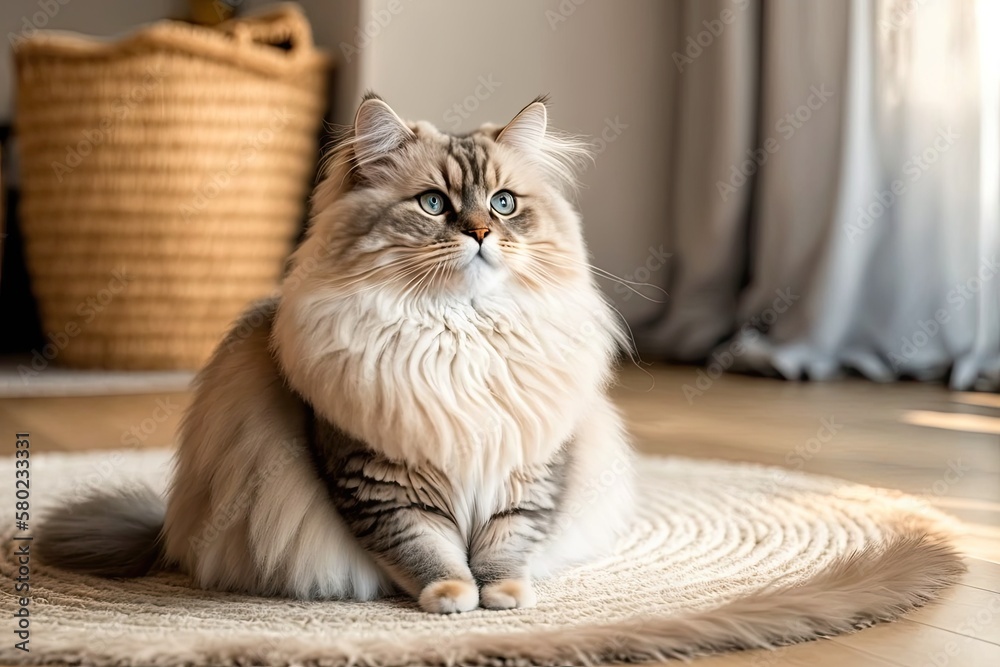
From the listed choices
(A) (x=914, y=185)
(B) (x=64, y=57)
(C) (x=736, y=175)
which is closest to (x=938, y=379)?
(A) (x=914, y=185)

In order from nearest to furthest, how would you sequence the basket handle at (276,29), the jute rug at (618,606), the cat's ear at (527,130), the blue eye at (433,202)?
the jute rug at (618,606)
the blue eye at (433,202)
the cat's ear at (527,130)
the basket handle at (276,29)

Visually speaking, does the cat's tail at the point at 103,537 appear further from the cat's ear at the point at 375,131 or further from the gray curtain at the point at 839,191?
the gray curtain at the point at 839,191

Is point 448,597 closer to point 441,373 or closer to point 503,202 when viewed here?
point 441,373

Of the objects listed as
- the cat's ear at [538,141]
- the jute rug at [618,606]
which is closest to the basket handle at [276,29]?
the jute rug at [618,606]

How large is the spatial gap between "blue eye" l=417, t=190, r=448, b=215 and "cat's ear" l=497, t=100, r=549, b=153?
0.15m

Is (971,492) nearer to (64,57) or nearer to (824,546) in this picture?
(824,546)

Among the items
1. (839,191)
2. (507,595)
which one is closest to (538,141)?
(507,595)

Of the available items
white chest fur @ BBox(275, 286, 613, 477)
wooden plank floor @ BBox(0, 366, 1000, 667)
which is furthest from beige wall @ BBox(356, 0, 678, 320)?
white chest fur @ BBox(275, 286, 613, 477)

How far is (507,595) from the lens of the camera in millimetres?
1305

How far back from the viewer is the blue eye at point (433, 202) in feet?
4.52

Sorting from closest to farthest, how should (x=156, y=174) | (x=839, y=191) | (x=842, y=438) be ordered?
(x=842, y=438), (x=839, y=191), (x=156, y=174)

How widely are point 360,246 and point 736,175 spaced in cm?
280

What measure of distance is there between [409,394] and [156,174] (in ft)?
8.62

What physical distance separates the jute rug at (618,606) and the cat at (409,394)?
0.20 ft
